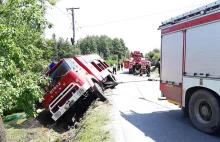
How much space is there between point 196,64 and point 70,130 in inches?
183

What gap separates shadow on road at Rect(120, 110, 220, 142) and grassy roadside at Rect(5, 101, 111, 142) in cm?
89

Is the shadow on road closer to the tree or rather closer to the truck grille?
the truck grille

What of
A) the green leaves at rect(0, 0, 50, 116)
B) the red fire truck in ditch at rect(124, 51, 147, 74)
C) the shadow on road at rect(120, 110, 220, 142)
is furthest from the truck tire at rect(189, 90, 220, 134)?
the red fire truck in ditch at rect(124, 51, 147, 74)

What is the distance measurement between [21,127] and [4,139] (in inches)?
156

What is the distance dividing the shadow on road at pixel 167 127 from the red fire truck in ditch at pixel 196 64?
281 mm

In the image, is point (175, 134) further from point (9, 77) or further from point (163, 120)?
point (9, 77)

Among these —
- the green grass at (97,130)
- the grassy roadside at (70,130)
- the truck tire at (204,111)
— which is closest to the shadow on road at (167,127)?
the truck tire at (204,111)

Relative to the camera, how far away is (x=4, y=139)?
559 centimetres

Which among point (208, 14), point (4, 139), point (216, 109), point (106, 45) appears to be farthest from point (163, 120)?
point (106, 45)

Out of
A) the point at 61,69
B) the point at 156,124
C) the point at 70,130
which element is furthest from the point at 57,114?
the point at 156,124

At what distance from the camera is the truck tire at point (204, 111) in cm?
577

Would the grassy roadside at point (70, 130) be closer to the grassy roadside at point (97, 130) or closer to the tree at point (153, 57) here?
the grassy roadside at point (97, 130)

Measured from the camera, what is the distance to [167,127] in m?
6.63

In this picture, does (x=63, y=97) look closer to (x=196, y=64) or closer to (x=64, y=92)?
(x=64, y=92)
